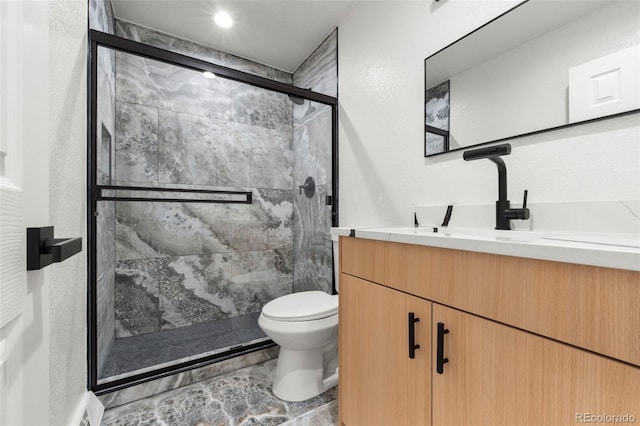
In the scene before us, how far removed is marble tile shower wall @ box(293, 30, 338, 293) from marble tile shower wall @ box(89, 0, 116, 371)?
136cm

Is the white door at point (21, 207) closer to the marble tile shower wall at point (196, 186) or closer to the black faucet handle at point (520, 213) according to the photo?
the black faucet handle at point (520, 213)

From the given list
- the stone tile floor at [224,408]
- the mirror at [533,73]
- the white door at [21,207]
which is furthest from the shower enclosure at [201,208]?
the white door at [21,207]

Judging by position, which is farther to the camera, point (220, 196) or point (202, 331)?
point (220, 196)

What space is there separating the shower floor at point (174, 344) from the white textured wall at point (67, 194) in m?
0.47

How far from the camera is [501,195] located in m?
1.00

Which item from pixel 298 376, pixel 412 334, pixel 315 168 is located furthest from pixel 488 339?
pixel 315 168

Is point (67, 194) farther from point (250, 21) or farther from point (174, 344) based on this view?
point (250, 21)

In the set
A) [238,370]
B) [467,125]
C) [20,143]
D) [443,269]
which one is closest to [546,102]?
[467,125]

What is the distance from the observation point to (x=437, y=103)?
133cm

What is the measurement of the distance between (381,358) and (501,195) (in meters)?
0.71

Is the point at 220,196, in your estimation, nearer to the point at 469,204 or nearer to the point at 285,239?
the point at 285,239

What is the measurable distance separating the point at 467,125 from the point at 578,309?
3.02 ft

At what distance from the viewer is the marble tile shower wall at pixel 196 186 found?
78.5 inches

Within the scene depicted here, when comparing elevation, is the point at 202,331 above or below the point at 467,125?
below
